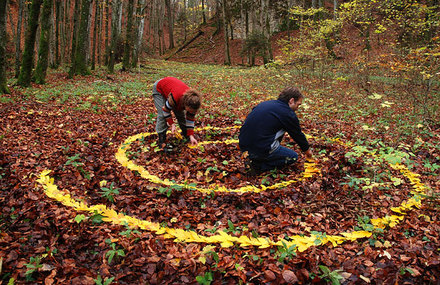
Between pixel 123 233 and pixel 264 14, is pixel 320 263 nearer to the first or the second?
pixel 123 233

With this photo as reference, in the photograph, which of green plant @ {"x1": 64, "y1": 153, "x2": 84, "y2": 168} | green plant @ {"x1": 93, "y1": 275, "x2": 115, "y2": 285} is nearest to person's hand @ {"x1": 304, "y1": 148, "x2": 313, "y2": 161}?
green plant @ {"x1": 93, "y1": 275, "x2": 115, "y2": 285}

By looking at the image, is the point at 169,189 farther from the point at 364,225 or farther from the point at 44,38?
the point at 44,38

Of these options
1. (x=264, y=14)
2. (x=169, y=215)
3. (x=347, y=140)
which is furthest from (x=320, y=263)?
(x=264, y=14)

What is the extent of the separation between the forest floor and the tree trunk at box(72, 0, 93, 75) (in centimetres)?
743

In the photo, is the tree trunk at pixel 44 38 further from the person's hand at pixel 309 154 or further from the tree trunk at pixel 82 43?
the person's hand at pixel 309 154

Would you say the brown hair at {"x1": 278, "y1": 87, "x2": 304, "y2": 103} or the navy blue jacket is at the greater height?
the brown hair at {"x1": 278, "y1": 87, "x2": 304, "y2": 103}

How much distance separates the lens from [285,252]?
2756 mm

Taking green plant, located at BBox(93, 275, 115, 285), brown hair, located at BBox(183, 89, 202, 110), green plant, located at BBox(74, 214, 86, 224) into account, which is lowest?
green plant, located at BBox(93, 275, 115, 285)

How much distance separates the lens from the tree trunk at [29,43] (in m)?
10.1

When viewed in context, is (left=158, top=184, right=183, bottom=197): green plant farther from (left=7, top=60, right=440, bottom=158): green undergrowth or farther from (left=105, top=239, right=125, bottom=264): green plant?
(left=7, top=60, right=440, bottom=158): green undergrowth

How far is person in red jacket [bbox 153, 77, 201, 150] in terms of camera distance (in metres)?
4.79

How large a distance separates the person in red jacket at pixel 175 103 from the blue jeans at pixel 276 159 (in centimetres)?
135

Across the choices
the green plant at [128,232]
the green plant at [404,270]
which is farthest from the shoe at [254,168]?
the green plant at [404,270]

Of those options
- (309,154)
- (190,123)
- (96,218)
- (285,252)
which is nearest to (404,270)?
(285,252)
